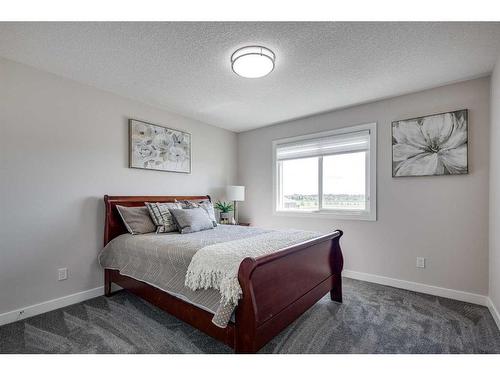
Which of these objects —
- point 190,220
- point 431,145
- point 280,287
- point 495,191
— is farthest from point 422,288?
point 190,220

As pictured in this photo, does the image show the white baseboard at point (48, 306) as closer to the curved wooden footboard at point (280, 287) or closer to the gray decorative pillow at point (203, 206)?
the gray decorative pillow at point (203, 206)

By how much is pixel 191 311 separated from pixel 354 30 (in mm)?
2431

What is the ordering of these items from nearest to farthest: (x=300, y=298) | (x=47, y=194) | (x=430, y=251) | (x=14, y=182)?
(x=300, y=298)
(x=14, y=182)
(x=47, y=194)
(x=430, y=251)

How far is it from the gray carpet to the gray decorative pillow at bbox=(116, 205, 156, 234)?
775 mm

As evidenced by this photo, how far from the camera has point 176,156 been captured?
3.68m

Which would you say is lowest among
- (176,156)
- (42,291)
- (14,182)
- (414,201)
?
(42,291)

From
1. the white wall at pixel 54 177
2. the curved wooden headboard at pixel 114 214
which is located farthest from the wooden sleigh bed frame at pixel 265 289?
the white wall at pixel 54 177

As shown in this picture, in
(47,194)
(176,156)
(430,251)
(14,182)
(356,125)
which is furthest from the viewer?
(176,156)

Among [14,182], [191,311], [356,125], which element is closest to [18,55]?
[14,182]

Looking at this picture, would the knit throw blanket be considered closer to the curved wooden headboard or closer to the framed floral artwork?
the curved wooden headboard

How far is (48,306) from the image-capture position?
7.97 ft

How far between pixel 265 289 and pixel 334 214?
224 centimetres

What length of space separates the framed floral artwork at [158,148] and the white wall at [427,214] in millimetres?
2085

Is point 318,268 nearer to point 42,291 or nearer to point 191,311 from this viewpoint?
point 191,311
